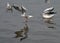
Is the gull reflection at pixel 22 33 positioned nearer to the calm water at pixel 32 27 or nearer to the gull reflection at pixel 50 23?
the calm water at pixel 32 27

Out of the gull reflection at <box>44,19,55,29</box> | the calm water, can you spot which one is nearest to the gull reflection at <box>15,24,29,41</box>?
the calm water

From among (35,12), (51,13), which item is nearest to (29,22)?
Answer: (51,13)

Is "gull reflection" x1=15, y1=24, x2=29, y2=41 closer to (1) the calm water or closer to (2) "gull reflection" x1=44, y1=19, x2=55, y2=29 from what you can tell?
(1) the calm water

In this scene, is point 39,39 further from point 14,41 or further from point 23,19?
point 23,19

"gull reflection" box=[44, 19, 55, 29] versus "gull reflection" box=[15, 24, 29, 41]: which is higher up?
"gull reflection" box=[44, 19, 55, 29]

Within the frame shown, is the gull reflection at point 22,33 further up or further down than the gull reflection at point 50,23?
further down

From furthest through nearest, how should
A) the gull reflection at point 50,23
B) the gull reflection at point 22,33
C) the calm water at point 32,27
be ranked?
the gull reflection at point 50,23 → the gull reflection at point 22,33 → the calm water at point 32,27

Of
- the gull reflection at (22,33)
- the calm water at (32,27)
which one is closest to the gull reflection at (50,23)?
the calm water at (32,27)

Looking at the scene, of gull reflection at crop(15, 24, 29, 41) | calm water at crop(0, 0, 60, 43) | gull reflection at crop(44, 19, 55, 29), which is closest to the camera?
calm water at crop(0, 0, 60, 43)

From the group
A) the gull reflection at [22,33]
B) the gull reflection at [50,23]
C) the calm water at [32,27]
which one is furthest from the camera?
the gull reflection at [50,23]

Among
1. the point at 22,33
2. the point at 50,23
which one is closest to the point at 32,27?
the point at 22,33

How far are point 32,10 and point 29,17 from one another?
2.81m

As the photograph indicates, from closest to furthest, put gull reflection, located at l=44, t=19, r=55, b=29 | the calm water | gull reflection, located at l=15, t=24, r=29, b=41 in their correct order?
the calm water
gull reflection, located at l=15, t=24, r=29, b=41
gull reflection, located at l=44, t=19, r=55, b=29

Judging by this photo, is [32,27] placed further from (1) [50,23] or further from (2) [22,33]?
(1) [50,23]
